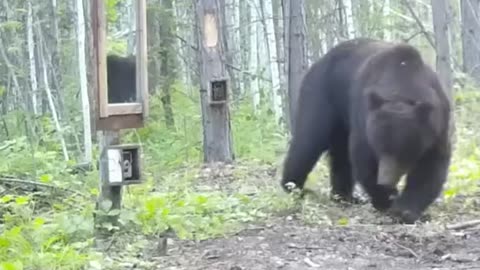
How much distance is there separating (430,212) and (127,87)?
2.69 m

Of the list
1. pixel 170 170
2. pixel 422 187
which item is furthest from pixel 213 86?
pixel 422 187

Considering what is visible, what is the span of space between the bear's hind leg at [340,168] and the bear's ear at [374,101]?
1251 mm

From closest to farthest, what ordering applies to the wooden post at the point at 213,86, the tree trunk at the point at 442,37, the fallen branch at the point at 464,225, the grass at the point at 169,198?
the grass at the point at 169,198 → the fallen branch at the point at 464,225 → the tree trunk at the point at 442,37 → the wooden post at the point at 213,86

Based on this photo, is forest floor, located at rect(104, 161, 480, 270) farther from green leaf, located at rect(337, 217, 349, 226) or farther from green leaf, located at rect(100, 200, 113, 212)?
green leaf, located at rect(100, 200, 113, 212)

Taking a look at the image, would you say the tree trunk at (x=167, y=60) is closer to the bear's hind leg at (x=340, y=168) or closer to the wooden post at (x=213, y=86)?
the wooden post at (x=213, y=86)

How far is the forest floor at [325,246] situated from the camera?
5.39 metres

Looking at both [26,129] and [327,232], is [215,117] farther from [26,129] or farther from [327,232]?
[26,129]

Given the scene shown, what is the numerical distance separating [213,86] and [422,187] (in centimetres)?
365

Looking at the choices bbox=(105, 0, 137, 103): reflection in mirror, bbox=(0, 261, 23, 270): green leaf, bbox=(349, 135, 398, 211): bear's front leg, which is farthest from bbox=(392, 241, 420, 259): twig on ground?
bbox=(0, 261, 23, 270): green leaf

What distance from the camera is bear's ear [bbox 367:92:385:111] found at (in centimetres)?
697

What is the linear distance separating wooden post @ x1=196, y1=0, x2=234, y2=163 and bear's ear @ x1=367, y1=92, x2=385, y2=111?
322cm

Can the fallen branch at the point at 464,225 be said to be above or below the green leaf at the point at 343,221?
above

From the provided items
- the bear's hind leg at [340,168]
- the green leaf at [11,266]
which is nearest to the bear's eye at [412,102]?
the bear's hind leg at [340,168]

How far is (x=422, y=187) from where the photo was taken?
711 centimetres
